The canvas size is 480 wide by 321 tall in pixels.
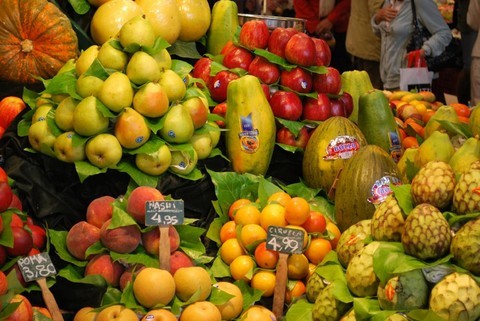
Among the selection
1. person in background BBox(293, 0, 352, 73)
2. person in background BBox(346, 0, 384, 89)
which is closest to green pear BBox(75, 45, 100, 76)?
person in background BBox(346, 0, 384, 89)

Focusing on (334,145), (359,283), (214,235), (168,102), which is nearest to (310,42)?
(334,145)

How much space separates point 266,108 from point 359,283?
3.94 feet

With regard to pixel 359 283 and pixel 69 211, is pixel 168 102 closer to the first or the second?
pixel 69 211

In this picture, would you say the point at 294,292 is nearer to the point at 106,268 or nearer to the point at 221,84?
the point at 106,268

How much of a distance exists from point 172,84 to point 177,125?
178mm

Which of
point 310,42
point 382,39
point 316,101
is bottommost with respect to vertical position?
point 382,39

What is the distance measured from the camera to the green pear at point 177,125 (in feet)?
8.95

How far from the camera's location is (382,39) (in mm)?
6176

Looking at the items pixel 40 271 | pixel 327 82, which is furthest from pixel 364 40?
pixel 40 271

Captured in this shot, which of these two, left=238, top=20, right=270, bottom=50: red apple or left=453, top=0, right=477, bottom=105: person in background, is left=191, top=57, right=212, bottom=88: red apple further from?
left=453, top=0, right=477, bottom=105: person in background

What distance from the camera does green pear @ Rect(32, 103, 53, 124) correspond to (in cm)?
280

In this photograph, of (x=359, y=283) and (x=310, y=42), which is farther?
(x=310, y=42)

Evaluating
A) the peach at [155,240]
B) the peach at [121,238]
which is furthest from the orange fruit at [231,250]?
the peach at [121,238]

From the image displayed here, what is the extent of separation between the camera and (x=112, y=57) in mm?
2744
